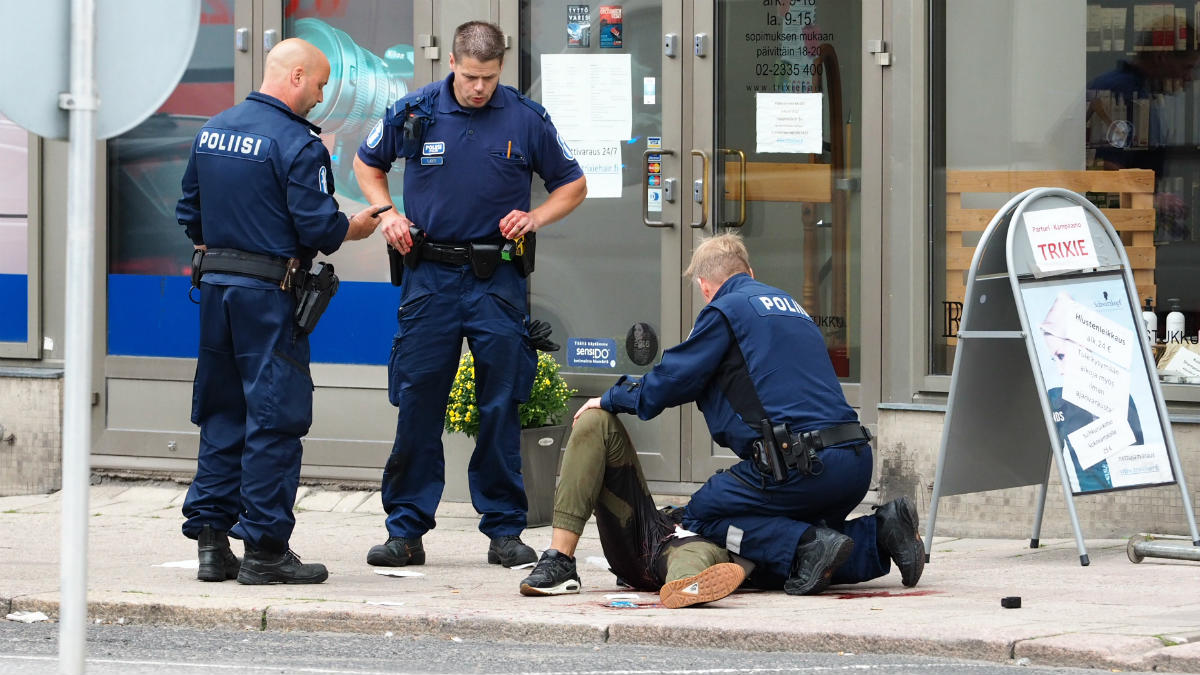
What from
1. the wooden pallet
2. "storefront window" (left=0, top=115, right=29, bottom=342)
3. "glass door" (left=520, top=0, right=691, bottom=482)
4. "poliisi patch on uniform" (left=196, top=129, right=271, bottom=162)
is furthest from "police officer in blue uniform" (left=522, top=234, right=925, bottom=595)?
"storefront window" (left=0, top=115, right=29, bottom=342)

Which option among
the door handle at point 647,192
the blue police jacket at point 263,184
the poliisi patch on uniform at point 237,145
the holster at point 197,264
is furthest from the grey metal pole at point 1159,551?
the holster at point 197,264

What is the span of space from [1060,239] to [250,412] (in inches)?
129

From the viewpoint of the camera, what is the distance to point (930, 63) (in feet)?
26.9

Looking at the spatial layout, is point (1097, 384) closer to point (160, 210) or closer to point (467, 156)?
point (467, 156)

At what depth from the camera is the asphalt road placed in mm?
5305

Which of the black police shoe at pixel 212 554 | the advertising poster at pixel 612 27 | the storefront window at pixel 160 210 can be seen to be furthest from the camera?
the storefront window at pixel 160 210

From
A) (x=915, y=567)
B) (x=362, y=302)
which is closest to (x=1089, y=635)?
(x=915, y=567)

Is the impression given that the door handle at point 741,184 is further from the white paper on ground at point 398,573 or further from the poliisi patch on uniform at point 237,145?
the poliisi patch on uniform at point 237,145

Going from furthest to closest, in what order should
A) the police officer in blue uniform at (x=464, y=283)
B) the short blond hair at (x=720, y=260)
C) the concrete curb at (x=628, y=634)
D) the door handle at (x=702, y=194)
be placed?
the door handle at (x=702, y=194) → the police officer in blue uniform at (x=464, y=283) → the short blond hair at (x=720, y=260) → the concrete curb at (x=628, y=634)

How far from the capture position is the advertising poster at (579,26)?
29.0ft

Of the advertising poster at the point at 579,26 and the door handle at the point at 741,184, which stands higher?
the advertising poster at the point at 579,26

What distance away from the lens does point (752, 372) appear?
6250 mm

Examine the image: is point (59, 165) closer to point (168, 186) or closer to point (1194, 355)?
point (168, 186)

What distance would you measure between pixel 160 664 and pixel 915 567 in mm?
2663
